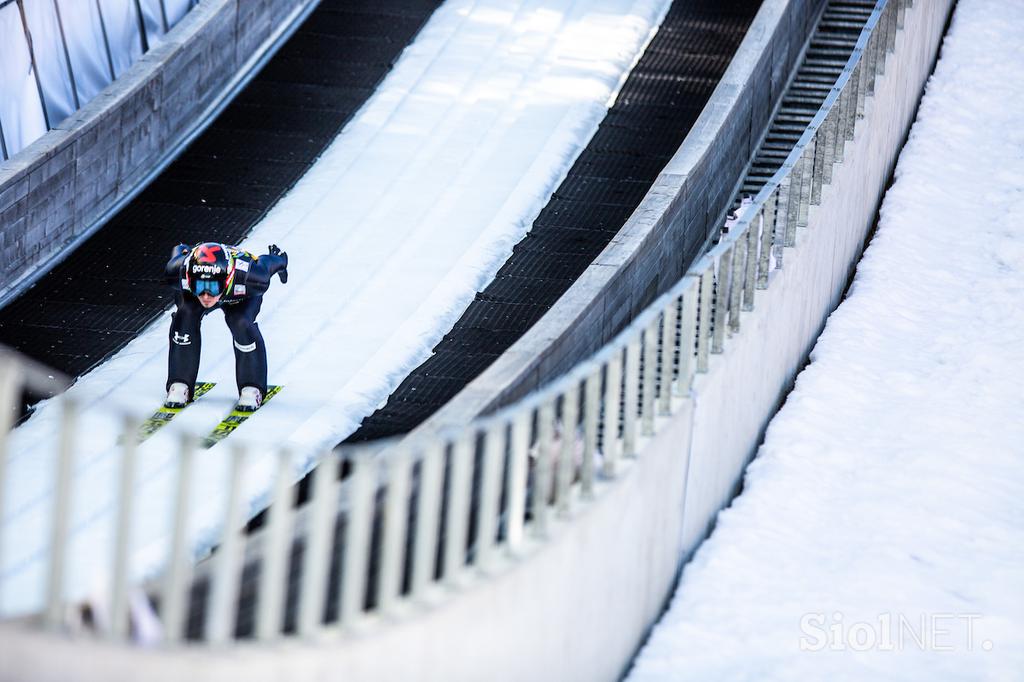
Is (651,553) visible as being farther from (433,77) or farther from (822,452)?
(433,77)

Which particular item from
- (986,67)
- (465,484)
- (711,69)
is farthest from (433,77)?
(465,484)

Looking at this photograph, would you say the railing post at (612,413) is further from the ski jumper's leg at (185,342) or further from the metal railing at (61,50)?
the metal railing at (61,50)

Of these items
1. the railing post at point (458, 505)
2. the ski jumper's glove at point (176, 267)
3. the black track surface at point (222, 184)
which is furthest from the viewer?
the black track surface at point (222, 184)

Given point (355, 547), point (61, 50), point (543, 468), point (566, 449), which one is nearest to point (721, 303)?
point (566, 449)

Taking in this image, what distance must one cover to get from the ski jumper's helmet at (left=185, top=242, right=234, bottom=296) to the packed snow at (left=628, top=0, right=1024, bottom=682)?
3.54m

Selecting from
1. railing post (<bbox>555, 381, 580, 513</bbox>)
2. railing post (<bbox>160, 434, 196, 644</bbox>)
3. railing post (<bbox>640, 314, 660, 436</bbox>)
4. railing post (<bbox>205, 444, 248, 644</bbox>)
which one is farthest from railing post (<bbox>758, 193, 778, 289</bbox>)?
railing post (<bbox>160, 434, 196, 644</bbox>)

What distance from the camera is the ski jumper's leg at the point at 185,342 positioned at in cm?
1072

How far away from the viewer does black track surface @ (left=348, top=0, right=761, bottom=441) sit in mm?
11477

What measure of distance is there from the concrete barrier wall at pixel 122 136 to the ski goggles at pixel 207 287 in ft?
8.57

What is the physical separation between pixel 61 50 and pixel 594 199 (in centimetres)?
532

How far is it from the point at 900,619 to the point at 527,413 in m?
3.18

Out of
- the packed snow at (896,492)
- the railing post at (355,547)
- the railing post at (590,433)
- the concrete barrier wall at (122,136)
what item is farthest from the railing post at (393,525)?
the concrete barrier wall at (122,136)

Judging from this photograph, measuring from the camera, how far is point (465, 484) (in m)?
6.61

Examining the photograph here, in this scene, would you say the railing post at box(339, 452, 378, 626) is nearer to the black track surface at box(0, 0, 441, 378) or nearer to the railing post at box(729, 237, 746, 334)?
the railing post at box(729, 237, 746, 334)
